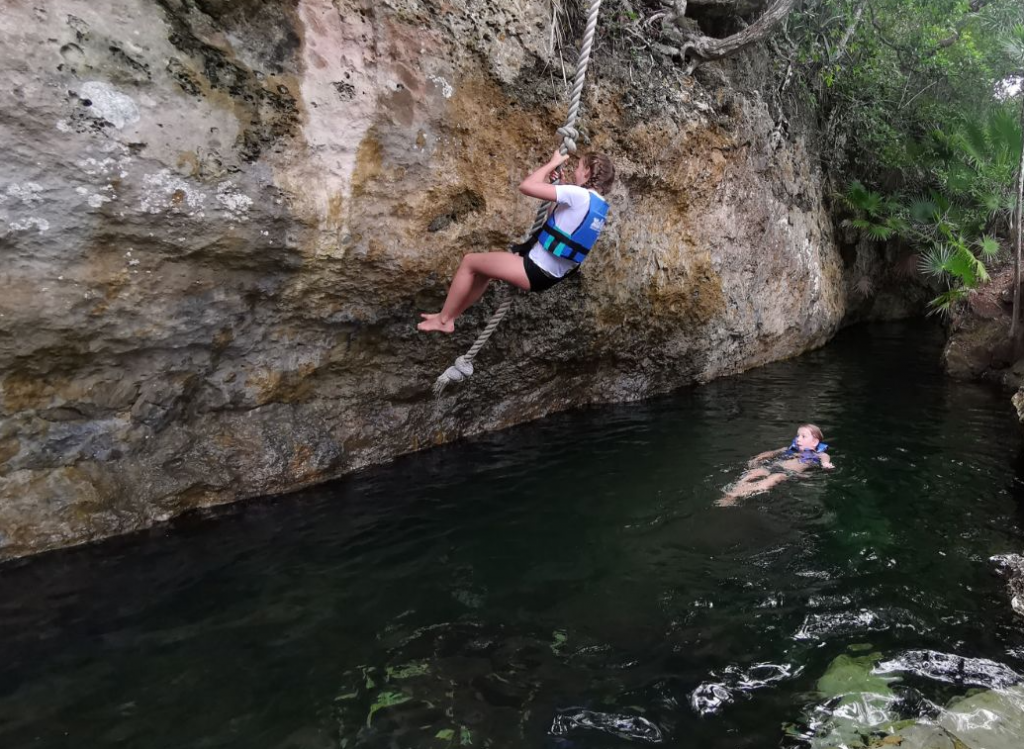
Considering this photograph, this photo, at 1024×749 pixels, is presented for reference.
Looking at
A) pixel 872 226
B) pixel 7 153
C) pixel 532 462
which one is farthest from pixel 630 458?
pixel 872 226

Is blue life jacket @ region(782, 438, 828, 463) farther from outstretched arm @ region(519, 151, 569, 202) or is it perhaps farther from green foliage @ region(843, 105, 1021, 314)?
green foliage @ region(843, 105, 1021, 314)

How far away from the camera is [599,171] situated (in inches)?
230

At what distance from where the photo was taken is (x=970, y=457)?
7.27m

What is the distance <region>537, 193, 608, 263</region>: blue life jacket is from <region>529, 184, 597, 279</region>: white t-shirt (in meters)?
0.03

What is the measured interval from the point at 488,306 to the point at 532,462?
1.88 m

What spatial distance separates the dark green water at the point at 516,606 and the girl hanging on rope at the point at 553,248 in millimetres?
1979

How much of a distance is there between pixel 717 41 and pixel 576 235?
19.7 ft

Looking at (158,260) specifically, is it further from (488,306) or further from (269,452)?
(488,306)

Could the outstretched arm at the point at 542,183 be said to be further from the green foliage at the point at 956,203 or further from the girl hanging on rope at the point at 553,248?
the green foliage at the point at 956,203

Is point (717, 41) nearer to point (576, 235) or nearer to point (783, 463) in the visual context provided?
point (576, 235)

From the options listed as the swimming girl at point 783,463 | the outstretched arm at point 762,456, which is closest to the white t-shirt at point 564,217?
the swimming girl at point 783,463

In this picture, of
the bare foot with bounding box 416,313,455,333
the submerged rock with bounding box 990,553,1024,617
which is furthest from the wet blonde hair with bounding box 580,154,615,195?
the submerged rock with bounding box 990,553,1024,617

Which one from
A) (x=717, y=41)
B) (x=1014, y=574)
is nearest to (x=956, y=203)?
(x=717, y=41)

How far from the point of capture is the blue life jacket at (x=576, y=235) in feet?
18.1
